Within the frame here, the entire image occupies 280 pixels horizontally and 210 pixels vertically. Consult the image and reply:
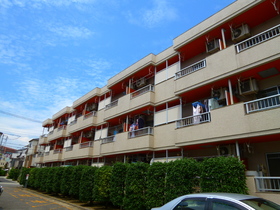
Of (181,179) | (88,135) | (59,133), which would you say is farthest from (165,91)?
(59,133)

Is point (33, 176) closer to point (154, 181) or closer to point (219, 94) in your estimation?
point (154, 181)

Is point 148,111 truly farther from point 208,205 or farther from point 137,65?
point 208,205

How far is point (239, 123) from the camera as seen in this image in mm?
9297

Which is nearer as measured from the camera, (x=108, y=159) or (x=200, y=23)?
(x=200, y=23)

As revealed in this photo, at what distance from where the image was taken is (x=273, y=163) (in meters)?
9.43

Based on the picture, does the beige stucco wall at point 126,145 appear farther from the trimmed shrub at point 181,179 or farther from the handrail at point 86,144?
the trimmed shrub at point 181,179

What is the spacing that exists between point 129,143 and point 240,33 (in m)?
10.4

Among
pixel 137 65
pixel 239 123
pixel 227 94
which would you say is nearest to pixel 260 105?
pixel 239 123

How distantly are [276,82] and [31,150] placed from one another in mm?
46395

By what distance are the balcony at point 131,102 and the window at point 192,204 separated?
10.9 metres

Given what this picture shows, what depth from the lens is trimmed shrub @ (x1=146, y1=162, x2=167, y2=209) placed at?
944cm

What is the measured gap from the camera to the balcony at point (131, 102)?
1556 centimetres

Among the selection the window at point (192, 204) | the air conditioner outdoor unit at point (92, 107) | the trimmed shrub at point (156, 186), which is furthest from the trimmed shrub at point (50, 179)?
the window at point (192, 204)

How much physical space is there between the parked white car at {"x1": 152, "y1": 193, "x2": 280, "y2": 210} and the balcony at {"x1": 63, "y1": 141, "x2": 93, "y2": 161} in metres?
17.6
